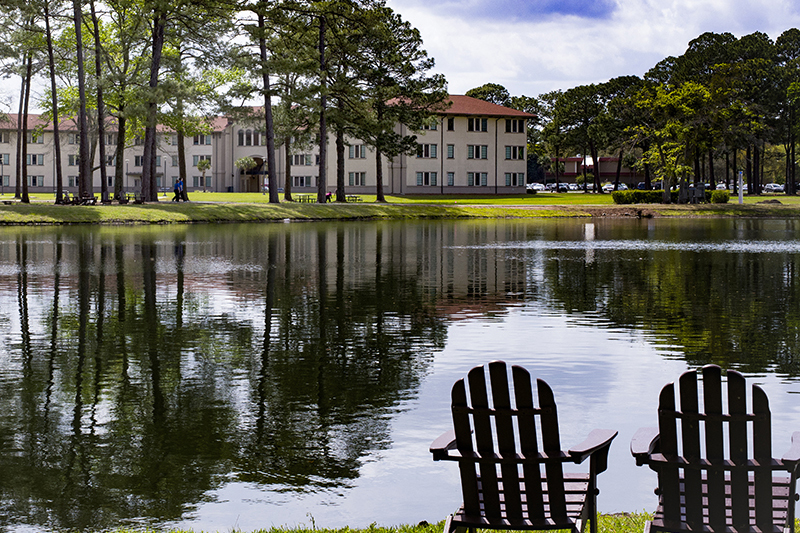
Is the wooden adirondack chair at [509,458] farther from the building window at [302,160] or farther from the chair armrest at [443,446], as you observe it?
the building window at [302,160]

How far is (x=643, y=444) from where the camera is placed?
4.68 meters

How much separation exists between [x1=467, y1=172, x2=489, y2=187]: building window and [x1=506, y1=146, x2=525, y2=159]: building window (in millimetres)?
3626

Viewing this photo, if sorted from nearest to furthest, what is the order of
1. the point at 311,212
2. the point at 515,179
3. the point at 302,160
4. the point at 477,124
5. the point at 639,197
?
the point at 311,212 < the point at 639,197 < the point at 477,124 < the point at 515,179 < the point at 302,160

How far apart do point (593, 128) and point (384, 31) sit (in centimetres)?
4635

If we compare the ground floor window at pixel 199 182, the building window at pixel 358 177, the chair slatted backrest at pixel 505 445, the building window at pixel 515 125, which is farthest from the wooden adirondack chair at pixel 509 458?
the ground floor window at pixel 199 182

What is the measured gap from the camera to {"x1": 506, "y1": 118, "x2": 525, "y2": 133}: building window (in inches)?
3871

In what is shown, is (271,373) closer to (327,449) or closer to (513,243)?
(327,449)

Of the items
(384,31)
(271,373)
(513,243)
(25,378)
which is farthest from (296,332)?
(384,31)

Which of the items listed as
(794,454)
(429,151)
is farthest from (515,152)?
(794,454)

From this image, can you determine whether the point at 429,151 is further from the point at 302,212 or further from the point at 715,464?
the point at 715,464

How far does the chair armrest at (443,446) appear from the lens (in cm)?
480

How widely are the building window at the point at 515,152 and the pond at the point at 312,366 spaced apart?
7243 centimetres

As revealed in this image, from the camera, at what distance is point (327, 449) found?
7852 mm

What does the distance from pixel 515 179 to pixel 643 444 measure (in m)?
95.8
